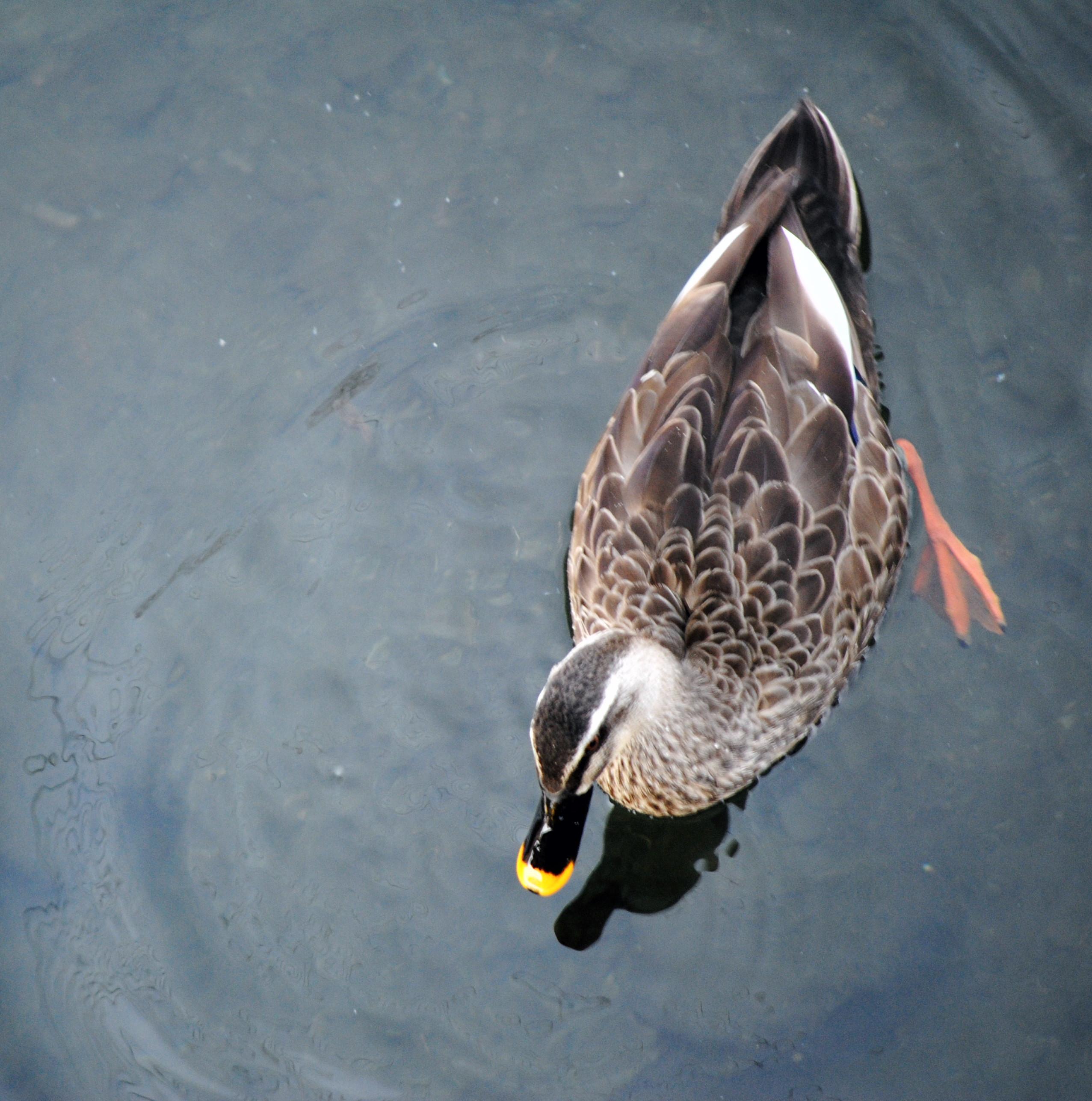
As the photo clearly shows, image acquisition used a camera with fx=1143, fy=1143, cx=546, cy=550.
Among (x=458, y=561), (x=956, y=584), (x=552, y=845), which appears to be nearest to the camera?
(x=552, y=845)

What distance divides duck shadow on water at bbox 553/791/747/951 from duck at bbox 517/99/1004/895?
0.12 m

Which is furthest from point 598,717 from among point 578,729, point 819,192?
point 819,192

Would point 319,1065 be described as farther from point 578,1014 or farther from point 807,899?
point 807,899

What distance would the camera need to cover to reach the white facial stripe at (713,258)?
420 centimetres

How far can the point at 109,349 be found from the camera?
5055 millimetres

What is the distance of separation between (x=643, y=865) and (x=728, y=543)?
1.27 metres

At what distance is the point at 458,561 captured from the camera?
463cm

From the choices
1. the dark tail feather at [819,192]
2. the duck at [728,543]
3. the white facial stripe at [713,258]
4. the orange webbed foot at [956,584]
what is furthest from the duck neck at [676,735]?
A: the dark tail feather at [819,192]

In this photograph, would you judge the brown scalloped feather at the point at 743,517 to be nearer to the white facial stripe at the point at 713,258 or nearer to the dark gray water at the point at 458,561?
the white facial stripe at the point at 713,258

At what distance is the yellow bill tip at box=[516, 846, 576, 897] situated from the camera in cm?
364

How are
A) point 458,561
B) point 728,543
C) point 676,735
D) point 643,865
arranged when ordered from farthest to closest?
1. point 458,561
2. point 643,865
3. point 676,735
4. point 728,543

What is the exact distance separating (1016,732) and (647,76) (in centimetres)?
343

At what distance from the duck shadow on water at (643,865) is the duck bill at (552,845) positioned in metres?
0.42

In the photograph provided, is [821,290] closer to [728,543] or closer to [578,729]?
[728,543]
